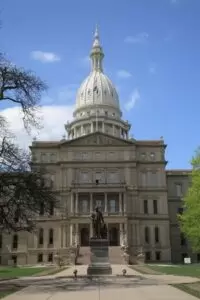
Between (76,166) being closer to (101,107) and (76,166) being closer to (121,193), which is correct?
(121,193)

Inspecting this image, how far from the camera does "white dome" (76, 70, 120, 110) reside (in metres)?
124

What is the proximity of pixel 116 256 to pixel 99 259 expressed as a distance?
1487 inches

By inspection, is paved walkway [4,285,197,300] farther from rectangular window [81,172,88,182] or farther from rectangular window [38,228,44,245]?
rectangular window [81,172,88,182]

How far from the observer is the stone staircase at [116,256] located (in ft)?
228

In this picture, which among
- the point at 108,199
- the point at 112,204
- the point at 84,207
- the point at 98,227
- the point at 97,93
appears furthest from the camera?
the point at 97,93

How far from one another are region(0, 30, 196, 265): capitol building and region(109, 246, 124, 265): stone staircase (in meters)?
A: 6.12

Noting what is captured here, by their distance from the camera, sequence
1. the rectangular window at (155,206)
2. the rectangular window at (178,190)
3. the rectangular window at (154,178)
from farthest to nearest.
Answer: the rectangular window at (178,190) < the rectangular window at (154,178) < the rectangular window at (155,206)

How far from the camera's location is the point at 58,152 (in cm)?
9381

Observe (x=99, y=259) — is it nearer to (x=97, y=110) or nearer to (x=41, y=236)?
(x=41, y=236)

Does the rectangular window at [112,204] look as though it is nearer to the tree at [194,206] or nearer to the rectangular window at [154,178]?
the rectangular window at [154,178]

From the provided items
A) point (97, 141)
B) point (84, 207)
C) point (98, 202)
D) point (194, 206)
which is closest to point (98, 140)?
point (97, 141)

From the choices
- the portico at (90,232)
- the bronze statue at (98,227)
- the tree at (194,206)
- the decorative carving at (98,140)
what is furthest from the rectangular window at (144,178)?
Answer: the bronze statue at (98,227)

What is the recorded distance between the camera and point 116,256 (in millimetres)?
71812

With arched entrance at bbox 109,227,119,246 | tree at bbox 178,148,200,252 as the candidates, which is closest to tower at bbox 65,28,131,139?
arched entrance at bbox 109,227,119,246
